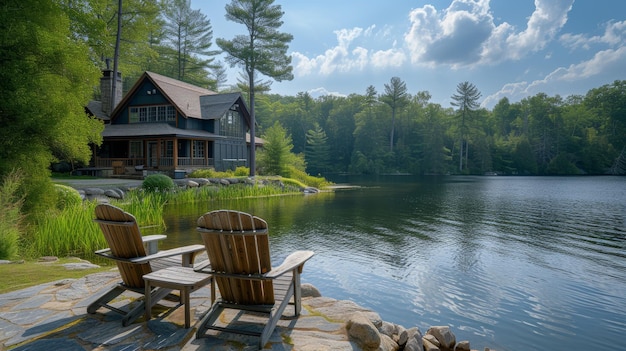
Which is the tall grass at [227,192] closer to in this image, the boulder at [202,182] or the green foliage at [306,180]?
the boulder at [202,182]

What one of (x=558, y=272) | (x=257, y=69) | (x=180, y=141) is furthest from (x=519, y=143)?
(x=558, y=272)

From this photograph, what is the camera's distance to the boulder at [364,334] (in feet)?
10.9

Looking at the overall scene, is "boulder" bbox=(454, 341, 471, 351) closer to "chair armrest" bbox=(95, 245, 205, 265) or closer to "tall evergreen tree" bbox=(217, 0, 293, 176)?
"chair armrest" bbox=(95, 245, 205, 265)

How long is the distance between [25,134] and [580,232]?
1574cm

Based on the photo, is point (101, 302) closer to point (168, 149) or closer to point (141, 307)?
point (141, 307)

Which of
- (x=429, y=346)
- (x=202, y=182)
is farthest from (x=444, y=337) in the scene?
(x=202, y=182)

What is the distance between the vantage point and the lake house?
26125mm

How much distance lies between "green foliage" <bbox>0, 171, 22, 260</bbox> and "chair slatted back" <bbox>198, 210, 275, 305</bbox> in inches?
220

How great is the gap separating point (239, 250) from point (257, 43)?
30408 millimetres

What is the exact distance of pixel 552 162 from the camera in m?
65.2

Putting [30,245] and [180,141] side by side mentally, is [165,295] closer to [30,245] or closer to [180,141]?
[30,245]

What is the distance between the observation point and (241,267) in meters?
3.26

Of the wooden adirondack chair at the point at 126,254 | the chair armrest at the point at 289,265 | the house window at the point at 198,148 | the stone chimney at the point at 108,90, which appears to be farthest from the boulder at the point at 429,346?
the stone chimney at the point at 108,90

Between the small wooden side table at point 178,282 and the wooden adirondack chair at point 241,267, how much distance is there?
0.63 feet
